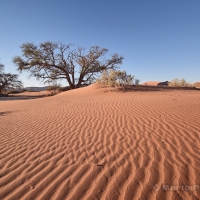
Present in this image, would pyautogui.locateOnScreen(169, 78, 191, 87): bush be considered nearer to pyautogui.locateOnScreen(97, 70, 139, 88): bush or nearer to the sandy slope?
pyautogui.locateOnScreen(97, 70, 139, 88): bush

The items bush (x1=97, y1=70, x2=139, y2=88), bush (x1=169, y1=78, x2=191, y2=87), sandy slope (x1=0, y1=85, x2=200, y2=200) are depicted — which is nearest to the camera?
sandy slope (x1=0, y1=85, x2=200, y2=200)

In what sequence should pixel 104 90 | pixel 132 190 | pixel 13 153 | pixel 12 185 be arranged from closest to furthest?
pixel 132 190 → pixel 12 185 → pixel 13 153 → pixel 104 90

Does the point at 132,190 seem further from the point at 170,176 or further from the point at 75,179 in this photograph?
the point at 75,179

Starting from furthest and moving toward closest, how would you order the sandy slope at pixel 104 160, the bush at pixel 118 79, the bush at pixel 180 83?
1. the bush at pixel 180 83
2. the bush at pixel 118 79
3. the sandy slope at pixel 104 160

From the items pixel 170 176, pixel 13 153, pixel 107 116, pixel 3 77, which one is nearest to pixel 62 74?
pixel 3 77

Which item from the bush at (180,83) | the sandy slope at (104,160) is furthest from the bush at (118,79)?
the bush at (180,83)

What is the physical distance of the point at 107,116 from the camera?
6.38 m

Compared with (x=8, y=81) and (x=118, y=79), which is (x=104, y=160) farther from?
(x=8, y=81)

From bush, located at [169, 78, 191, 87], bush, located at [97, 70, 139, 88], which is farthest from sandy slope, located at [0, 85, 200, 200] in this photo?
bush, located at [169, 78, 191, 87]

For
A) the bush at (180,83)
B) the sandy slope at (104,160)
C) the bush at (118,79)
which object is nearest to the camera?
the sandy slope at (104,160)

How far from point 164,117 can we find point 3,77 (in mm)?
32924

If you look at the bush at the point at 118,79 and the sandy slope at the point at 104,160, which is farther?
the bush at the point at 118,79

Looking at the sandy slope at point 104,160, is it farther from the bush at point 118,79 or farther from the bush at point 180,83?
the bush at point 180,83

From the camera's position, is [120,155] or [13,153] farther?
[13,153]
